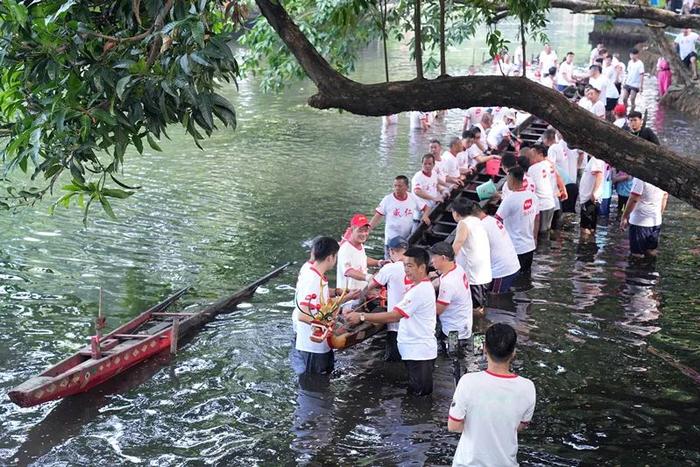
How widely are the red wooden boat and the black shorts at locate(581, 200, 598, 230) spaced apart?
607 centimetres

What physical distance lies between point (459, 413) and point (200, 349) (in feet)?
18.5

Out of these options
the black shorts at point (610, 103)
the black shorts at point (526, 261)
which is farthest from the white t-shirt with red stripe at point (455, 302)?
the black shorts at point (610, 103)

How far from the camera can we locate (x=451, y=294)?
9.73 m

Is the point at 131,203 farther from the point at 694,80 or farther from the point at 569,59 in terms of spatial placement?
the point at 694,80

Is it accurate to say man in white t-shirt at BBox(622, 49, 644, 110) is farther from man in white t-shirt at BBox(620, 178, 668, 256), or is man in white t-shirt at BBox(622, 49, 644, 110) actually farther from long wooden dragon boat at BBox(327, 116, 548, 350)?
man in white t-shirt at BBox(620, 178, 668, 256)

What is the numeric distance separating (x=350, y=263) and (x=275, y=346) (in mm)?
1360

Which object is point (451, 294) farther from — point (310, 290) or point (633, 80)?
point (633, 80)

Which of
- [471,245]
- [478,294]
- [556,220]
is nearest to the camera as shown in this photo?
[471,245]

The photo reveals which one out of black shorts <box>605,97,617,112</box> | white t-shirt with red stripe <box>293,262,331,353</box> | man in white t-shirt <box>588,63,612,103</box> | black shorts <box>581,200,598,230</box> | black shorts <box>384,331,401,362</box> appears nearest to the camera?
white t-shirt with red stripe <box>293,262,331,353</box>

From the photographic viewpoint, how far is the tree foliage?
5.84 metres

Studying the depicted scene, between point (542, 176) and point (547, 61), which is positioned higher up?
point (547, 61)

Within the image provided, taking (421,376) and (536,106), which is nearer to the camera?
A: (536,106)

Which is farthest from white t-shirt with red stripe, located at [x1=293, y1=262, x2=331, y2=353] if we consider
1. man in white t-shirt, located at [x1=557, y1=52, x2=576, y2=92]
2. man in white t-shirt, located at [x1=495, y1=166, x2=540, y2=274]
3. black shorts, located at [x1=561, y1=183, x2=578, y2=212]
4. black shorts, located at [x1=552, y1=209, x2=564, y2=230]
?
man in white t-shirt, located at [x1=557, y1=52, x2=576, y2=92]

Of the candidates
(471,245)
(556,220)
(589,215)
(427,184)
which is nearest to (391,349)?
(471,245)
